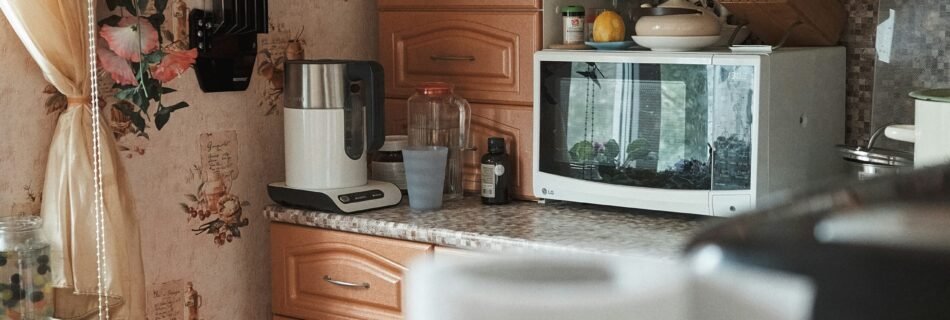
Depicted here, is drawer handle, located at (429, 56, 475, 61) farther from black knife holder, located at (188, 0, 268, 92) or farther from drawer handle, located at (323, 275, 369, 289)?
drawer handle, located at (323, 275, 369, 289)

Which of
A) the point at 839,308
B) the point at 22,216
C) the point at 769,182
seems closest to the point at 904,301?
the point at 839,308

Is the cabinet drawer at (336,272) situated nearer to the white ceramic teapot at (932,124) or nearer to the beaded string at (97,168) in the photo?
the beaded string at (97,168)

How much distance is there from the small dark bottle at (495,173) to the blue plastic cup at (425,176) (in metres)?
0.10

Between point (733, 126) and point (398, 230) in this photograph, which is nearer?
point (733, 126)

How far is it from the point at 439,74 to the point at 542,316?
7.89 feet

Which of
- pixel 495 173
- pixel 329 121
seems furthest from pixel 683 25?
pixel 329 121

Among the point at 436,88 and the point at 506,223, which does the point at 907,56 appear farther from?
the point at 436,88

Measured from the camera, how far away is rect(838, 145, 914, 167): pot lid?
2055 millimetres

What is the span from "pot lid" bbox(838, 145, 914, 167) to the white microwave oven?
0.10 m

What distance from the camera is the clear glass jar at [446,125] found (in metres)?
2.55

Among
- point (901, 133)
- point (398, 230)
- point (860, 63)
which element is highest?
point (860, 63)

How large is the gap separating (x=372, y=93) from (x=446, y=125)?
0.70 feet

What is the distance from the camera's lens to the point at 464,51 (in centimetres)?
258

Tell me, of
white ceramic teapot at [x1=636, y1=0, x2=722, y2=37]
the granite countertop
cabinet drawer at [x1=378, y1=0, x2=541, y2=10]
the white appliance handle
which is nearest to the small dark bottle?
the granite countertop
